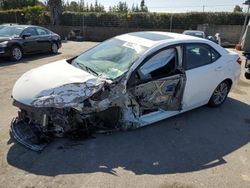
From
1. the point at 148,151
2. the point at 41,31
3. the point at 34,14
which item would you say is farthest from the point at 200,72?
the point at 34,14

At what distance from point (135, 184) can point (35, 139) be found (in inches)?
66.6

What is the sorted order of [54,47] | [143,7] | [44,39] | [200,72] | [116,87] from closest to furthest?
1. [116,87]
2. [200,72]
3. [44,39]
4. [54,47]
5. [143,7]

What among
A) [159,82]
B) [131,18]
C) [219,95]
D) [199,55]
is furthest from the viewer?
[131,18]

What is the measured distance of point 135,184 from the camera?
337cm

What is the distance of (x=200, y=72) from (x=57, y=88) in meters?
2.84

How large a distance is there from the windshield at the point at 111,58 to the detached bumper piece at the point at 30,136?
133cm

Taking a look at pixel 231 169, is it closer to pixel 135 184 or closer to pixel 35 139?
pixel 135 184

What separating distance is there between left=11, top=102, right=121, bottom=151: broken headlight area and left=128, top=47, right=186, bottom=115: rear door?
0.53 meters

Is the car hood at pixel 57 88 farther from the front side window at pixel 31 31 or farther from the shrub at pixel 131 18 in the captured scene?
the shrub at pixel 131 18

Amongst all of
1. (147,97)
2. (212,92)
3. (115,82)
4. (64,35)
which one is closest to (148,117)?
(147,97)

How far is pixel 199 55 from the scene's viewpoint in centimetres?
542

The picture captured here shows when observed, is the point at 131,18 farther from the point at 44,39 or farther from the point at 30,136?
the point at 30,136

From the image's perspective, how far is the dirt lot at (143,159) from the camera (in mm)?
3428

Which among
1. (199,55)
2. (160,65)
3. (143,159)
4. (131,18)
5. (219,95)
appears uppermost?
(131,18)
